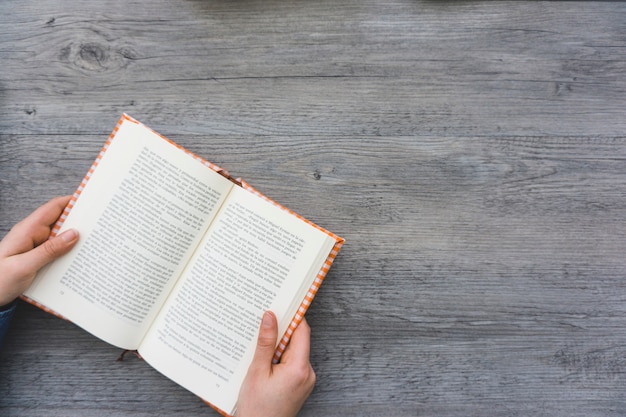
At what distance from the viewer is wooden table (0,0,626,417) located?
0.86 meters

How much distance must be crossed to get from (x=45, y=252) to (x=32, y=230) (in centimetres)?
6

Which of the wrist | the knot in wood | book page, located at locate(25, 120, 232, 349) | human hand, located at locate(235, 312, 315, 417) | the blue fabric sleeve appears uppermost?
the knot in wood

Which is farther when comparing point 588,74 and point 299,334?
point 588,74

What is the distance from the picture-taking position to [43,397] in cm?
85

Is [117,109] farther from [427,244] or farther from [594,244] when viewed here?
[594,244]

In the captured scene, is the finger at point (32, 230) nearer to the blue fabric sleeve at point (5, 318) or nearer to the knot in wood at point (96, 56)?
the blue fabric sleeve at point (5, 318)

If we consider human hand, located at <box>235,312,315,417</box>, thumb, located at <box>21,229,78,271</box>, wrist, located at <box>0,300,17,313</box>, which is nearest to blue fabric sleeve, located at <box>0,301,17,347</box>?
wrist, located at <box>0,300,17,313</box>

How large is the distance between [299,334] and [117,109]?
0.54 metres

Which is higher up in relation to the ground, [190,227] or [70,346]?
[190,227]

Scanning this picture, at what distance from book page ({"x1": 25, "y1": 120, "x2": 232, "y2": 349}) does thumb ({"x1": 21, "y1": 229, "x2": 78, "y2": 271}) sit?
20 mm

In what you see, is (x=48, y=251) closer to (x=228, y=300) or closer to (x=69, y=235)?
(x=69, y=235)

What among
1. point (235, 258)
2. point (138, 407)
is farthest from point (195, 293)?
point (138, 407)

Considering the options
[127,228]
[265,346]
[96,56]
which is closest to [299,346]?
[265,346]

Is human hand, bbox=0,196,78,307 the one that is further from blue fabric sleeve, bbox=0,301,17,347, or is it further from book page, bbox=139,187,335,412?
book page, bbox=139,187,335,412
